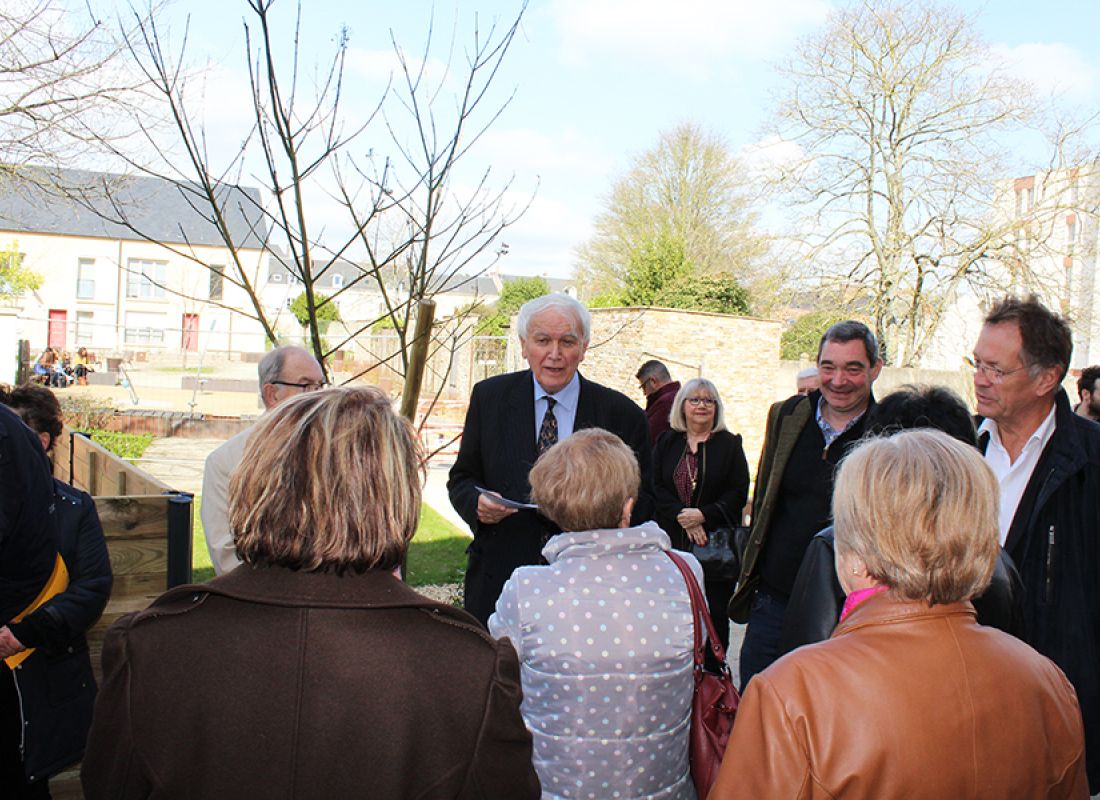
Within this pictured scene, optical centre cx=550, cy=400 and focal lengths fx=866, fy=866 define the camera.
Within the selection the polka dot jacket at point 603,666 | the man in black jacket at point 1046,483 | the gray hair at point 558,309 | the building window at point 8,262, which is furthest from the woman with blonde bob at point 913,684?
the building window at point 8,262

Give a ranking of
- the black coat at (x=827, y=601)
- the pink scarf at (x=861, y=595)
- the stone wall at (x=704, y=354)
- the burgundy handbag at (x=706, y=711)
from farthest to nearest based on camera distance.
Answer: the stone wall at (x=704, y=354) → the burgundy handbag at (x=706, y=711) → the black coat at (x=827, y=601) → the pink scarf at (x=861, y=595)

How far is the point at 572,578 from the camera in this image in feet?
7.42

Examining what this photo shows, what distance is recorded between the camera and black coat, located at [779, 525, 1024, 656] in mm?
2066

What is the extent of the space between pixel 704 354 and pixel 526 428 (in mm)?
15341

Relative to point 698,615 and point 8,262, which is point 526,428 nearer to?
point 698,615

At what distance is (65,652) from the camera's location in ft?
9.32

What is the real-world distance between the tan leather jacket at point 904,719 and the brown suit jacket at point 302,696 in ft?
1.59

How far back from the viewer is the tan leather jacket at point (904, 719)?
1519 millimetres

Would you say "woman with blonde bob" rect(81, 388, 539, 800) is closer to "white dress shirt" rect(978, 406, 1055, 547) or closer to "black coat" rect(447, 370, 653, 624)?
"black coat" rect(447, 370, 653, 624)

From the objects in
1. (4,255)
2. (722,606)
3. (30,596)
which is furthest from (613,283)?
(30,596)

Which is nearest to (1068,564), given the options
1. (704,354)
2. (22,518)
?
(22,518)

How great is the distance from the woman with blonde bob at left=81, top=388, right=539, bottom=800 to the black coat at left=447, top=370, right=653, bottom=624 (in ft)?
6.19

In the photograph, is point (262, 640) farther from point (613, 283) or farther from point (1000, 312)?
point (613, 283)

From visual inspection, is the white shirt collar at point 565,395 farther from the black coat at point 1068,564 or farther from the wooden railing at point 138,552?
the black coat at point 1068,564
